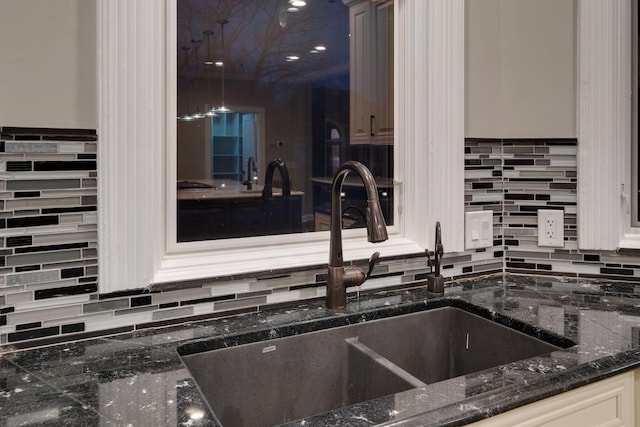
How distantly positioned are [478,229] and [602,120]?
51cm

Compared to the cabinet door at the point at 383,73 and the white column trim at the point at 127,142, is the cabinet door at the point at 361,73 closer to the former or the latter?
the cabinet door at the point at 383,73

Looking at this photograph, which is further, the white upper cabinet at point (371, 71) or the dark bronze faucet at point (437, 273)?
the white upper cabinet at point (371, 71)

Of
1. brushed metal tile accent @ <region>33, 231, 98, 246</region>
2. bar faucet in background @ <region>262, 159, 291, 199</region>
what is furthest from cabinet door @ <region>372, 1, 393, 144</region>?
brushed metal tile accent @ <region>33, 231, 98, 246</region>

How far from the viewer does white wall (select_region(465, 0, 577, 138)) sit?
165 cm

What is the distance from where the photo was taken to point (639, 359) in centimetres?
104

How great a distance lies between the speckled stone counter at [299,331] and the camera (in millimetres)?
817

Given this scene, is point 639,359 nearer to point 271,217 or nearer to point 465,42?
point 271,217

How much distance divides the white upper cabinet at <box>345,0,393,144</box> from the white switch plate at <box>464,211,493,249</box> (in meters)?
0.37

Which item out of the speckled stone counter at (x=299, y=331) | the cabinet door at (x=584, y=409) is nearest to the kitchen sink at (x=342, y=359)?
the speckled stone counter at (x=299, y=331)

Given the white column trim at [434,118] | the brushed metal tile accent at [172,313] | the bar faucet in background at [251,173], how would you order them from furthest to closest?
the white column trim at [434,118], the bar faucet in background at [251,173], the brushed metal tile accent at [172,313]

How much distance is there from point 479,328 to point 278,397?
0.57 meters

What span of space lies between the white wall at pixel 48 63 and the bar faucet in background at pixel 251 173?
45cm

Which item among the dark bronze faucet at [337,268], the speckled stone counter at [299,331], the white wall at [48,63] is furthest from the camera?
the dark bronze faucet at [337,268]

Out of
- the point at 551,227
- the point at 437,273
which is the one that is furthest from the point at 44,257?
the point at 551,227
